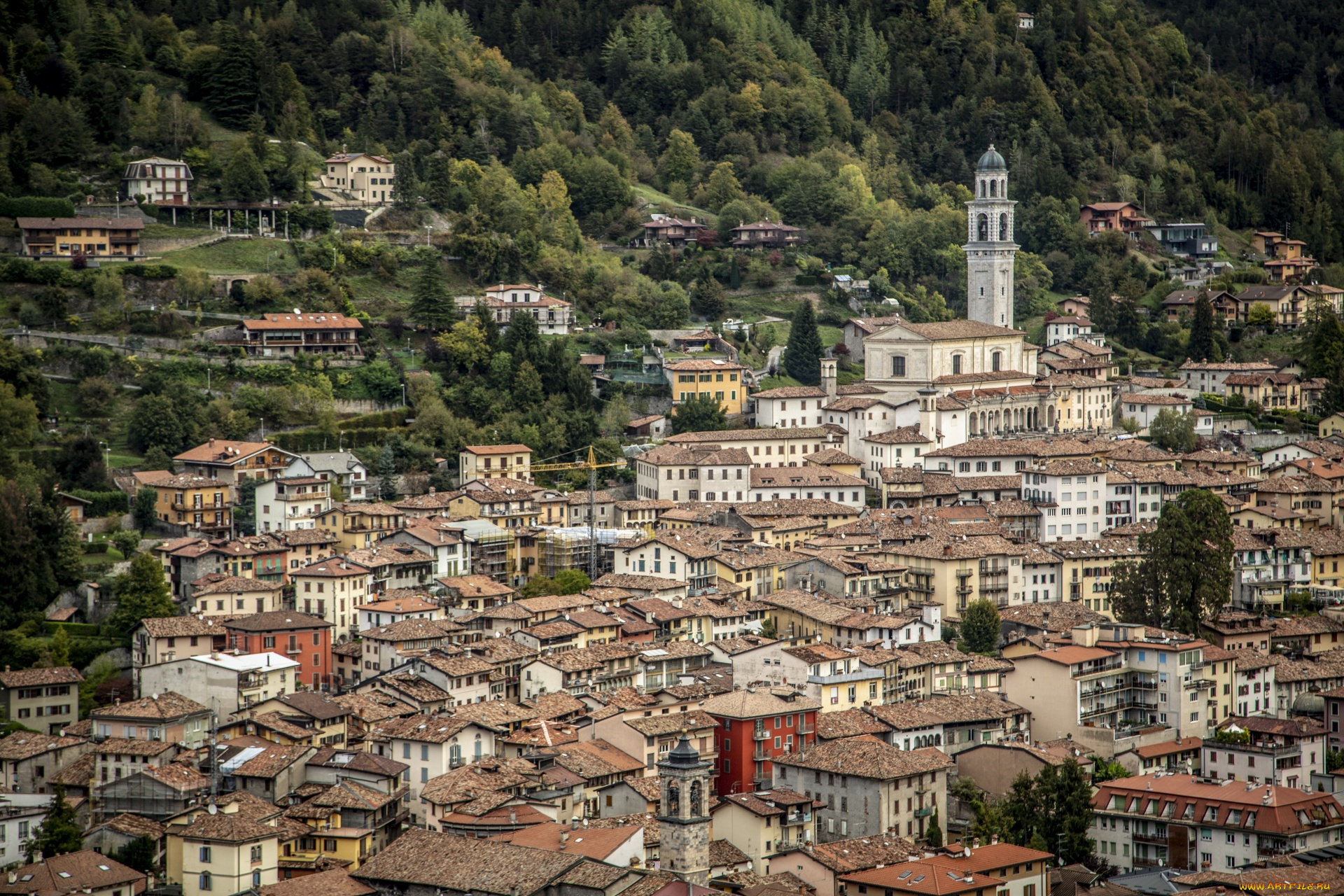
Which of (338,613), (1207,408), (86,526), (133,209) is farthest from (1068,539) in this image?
(133,209)

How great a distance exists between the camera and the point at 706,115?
113 m

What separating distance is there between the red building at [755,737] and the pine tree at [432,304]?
31.4 m

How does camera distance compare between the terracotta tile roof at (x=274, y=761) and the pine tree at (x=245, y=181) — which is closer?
the terracotta tile roof at (x=274, y=761)

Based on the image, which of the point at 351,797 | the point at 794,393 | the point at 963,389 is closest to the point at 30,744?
the point at 351,797

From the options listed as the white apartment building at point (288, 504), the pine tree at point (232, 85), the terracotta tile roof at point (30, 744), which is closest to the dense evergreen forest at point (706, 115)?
the pine tree at point (232, 85)

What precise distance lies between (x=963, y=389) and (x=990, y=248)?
13.2m

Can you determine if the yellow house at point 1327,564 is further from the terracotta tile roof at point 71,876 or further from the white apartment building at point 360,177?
the white apartment building at point 360,177

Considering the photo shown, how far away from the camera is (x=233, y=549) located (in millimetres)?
58000

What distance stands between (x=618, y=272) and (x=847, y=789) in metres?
47.3

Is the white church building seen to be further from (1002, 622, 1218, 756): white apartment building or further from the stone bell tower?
the stone bell tower

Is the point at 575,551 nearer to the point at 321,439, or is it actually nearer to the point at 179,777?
the point at 321,439

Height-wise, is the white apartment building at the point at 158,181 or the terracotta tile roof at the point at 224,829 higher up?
the white apartment building at the point at 158,181

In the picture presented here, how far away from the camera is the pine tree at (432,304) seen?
77062 mm

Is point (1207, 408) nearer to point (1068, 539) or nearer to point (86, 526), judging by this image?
point (1068, 539)
